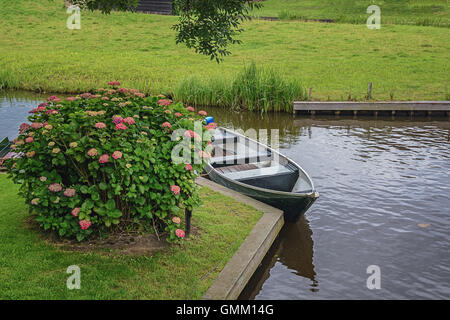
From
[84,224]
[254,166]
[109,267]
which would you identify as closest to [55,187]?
[84,224]

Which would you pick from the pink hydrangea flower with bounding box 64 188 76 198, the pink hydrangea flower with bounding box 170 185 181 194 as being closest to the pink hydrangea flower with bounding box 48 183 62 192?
the pink hydrangea flower with bounding box 64 188 76 198

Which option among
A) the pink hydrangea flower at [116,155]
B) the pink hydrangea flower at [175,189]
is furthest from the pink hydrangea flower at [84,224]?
the pink hydrangea flower at [175,189]

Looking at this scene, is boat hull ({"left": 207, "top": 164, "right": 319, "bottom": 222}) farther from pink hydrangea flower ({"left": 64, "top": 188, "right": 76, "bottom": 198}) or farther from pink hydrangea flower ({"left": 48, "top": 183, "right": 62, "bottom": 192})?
pink hydrangea flower ({"left": 48, "top": 183, "right": 62, "bottom": 192})

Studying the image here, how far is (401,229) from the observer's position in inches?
394

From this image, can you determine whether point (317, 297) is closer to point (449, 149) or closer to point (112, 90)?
point (112, 90)

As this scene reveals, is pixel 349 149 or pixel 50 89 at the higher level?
pixel 50 89

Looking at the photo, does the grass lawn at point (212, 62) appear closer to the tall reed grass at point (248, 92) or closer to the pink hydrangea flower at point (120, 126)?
the tall reed grass at point (248, 92)

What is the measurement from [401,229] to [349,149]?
21.0 feet

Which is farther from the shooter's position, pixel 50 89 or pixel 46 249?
pixel 50 89

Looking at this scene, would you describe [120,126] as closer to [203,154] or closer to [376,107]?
[203,154]

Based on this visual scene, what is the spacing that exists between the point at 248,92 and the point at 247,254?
46.2 ft
